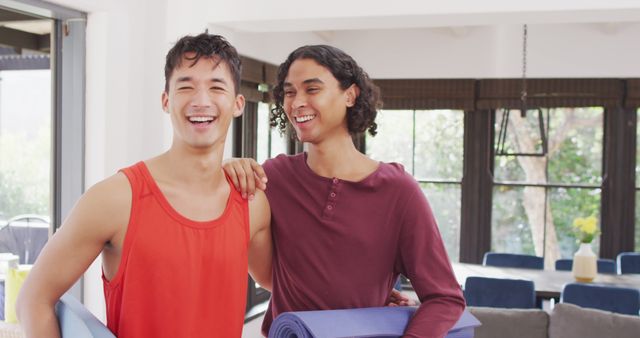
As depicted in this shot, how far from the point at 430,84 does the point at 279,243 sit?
599cm

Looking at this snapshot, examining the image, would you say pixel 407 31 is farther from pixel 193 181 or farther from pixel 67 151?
pixel 193 181

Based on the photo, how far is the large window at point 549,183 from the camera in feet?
24.5

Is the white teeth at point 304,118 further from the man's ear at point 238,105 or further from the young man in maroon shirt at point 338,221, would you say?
the man's ear at point 238,105

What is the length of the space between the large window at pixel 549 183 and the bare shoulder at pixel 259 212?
19.7 feet

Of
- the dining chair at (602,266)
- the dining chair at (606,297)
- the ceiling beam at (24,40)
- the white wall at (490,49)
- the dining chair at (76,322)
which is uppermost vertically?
Result: the white wall at (490,49)

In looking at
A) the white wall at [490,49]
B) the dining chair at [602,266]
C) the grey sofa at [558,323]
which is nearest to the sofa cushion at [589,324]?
the grey sofa at [558,323]

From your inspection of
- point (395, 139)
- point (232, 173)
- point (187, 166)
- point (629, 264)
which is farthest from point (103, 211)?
point (395, 139)

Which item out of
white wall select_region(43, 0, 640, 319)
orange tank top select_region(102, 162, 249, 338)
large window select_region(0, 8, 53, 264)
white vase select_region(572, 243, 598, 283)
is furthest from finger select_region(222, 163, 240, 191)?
white vase select_region(572, 243, 598, 283)

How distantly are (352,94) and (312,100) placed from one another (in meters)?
0.15

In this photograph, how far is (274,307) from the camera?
182 cm

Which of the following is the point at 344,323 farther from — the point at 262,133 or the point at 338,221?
the point at 262,133

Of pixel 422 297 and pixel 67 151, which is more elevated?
pixel 67 151

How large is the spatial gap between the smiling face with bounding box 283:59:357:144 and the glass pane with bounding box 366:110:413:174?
19.8ft

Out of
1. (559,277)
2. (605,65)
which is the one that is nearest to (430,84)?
(605,65)
